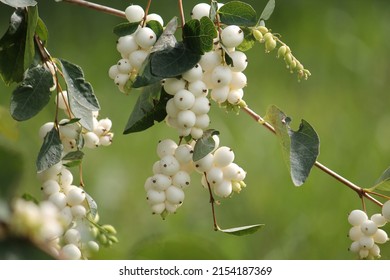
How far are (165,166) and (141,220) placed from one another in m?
0.88

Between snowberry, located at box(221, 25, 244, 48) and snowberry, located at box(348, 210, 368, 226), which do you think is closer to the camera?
snowberry, located at box(221, 25, 244, 48)

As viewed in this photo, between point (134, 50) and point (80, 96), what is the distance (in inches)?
3.2

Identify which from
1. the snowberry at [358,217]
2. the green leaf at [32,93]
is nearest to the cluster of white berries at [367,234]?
the snowberry at [358,217]

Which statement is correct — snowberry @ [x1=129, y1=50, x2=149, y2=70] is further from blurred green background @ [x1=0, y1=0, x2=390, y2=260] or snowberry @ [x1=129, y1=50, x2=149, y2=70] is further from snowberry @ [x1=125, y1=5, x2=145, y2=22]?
blurred green background @ [x1=0, y1=0, x2=390, y2=260]

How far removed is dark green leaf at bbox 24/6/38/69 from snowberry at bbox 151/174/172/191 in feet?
0.53

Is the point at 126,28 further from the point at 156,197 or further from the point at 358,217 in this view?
the point at 358,217

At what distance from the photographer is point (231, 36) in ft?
2.04

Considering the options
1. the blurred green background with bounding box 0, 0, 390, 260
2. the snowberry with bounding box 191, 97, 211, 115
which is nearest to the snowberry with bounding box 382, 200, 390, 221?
the snowberry with bounding box 191, 97, 211, 115

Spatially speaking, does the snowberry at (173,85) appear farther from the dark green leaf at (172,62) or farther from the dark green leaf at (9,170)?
the dark green leaf at (9,170)

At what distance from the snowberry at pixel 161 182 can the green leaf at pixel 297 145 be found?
11cm

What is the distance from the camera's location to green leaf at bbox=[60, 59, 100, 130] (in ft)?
2.25

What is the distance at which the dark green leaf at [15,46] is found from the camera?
705mm

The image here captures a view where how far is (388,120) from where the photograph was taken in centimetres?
180

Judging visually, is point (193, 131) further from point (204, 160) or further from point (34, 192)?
point (34, 192)
